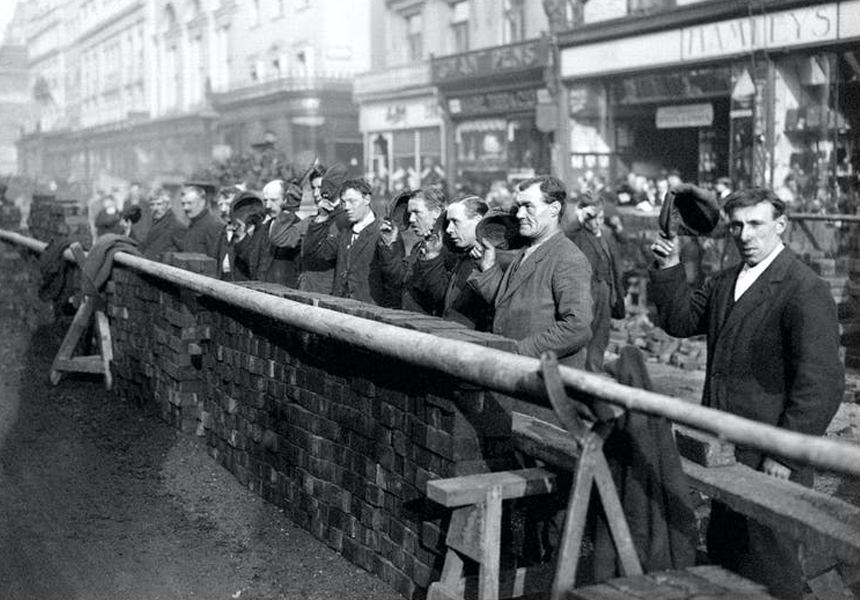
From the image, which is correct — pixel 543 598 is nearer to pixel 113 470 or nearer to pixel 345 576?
pixel 345 576

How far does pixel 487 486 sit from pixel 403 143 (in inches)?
1293

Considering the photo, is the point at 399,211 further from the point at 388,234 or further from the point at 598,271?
the point at 598,271

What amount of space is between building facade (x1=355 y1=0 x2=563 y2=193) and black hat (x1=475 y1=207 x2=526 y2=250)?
21425mm

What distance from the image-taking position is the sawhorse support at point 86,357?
30.4ft

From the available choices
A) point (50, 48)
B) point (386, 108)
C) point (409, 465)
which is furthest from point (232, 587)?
point (50, 48)

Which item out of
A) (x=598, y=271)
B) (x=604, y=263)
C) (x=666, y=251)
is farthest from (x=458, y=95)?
(x=666, y=251)

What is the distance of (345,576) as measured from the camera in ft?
Answer: 15.8

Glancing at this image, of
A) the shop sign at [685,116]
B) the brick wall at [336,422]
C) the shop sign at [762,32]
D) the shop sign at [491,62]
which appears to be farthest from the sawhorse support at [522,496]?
the shop sign at [491,62]

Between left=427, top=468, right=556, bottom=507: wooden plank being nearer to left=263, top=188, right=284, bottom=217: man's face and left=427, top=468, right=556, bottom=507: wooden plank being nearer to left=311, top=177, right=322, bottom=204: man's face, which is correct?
left=311, top=177, right=322, bottom=204: man's face

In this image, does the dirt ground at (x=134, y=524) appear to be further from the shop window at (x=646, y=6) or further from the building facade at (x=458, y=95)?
the building facade at (x=458, y=95)

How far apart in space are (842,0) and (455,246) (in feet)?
50.6

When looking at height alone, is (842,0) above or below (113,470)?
above

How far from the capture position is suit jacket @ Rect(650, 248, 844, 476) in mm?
4035

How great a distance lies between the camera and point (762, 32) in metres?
20.6
